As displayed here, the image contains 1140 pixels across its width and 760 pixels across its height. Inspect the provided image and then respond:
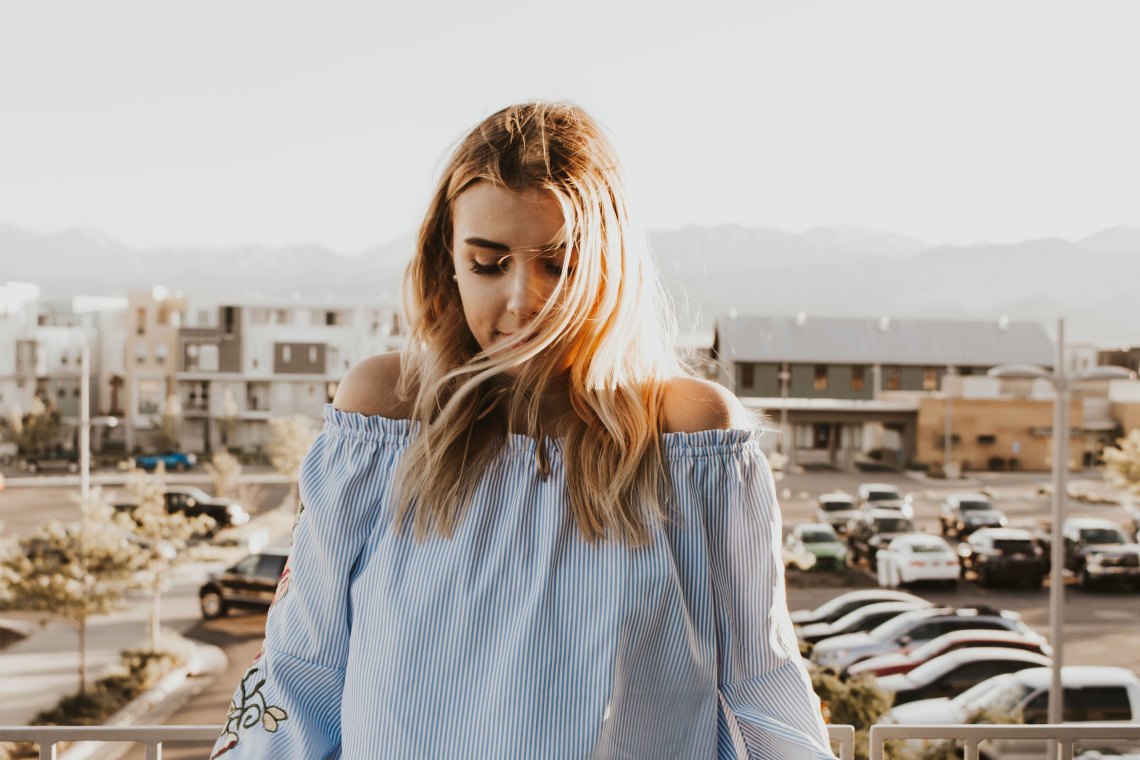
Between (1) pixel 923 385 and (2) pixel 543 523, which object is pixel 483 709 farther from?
(1) pixel 923 385

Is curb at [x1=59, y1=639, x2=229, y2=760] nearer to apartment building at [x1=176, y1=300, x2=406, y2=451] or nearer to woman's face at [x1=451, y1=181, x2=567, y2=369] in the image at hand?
woman's face at [x1=451, y1=181, x2=567, y2=369]

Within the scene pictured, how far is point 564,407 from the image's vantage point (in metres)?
0.69

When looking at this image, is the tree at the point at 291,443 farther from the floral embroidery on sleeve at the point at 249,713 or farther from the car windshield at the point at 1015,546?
the floral embroidery on sleeve at the point at 249,713

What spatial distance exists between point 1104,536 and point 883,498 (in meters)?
3.70

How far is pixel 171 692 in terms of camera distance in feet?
29.4

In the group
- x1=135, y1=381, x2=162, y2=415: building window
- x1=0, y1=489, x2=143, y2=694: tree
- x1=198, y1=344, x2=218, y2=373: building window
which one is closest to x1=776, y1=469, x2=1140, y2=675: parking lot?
x1=0, y1=489, x2=143, y2=694: tree

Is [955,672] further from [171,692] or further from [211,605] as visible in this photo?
[211,605]

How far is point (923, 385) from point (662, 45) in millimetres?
14645

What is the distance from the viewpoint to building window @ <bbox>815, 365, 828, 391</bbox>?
20938mm

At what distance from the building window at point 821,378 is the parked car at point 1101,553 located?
8.16 m

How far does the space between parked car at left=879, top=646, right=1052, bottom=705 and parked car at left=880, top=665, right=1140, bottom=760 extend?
6.9 inches

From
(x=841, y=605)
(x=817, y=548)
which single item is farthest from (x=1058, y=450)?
(x=817, y=548)

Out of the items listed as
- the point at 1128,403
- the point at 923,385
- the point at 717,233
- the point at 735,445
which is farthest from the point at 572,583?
the point at 717,233

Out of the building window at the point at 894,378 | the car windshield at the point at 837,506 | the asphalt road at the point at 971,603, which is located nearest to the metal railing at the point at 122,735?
the asphalt road at the point at 971,603
